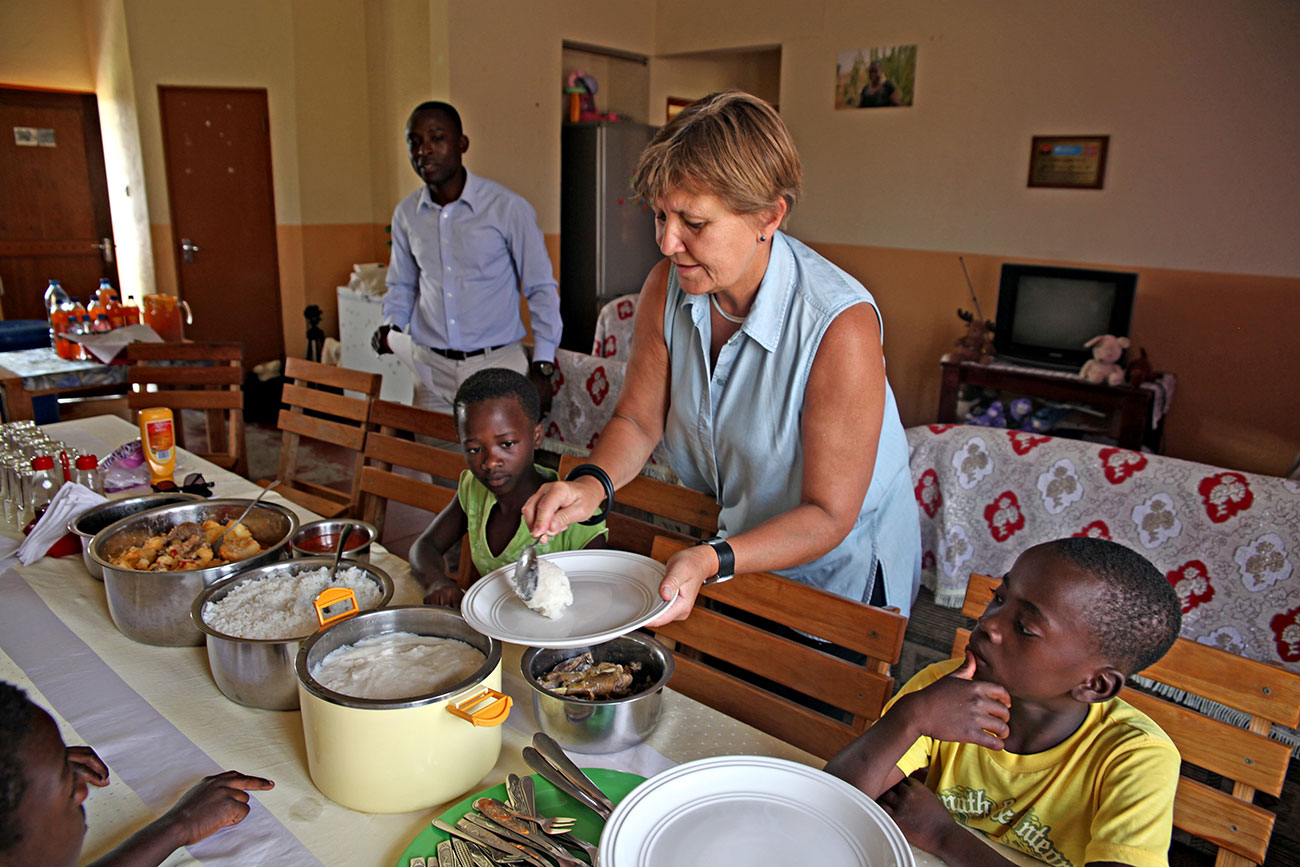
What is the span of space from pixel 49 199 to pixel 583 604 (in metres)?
6.81

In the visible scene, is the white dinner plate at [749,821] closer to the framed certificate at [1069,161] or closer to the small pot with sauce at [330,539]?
the small pot with sauce at [330,539]

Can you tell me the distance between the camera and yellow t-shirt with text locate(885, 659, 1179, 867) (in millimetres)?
978

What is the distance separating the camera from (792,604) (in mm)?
1327

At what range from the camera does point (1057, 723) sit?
1.09 m

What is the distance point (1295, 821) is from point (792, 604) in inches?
70.9

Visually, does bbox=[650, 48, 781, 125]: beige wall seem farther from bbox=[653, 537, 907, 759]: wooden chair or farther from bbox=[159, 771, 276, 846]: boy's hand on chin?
bbox=[159, 771, 276, 846]: boy's hand on chin

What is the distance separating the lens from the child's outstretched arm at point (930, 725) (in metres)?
1.01

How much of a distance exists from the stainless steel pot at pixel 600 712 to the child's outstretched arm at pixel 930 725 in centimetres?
26

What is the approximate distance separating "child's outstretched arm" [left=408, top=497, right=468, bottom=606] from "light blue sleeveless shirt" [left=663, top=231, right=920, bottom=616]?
494mm

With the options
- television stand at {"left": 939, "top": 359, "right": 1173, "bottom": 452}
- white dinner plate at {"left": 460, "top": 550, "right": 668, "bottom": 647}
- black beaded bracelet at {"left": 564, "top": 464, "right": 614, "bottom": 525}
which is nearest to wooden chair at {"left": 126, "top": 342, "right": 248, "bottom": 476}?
black beaded bracelet at {"left": 564, "top": 464, "right": 614, "bottom": 525}

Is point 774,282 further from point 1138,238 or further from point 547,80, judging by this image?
point 547,80

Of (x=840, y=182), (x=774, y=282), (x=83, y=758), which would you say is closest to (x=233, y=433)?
(x=83, y=758)

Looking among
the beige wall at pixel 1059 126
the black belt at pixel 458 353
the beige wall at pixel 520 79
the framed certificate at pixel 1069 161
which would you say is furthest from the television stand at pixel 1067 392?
the beige wall at pixel 520 79

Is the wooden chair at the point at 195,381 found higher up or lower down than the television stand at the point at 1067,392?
higher up
